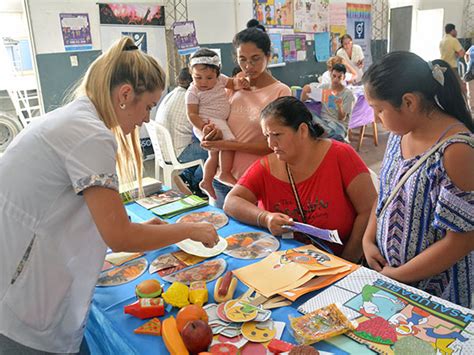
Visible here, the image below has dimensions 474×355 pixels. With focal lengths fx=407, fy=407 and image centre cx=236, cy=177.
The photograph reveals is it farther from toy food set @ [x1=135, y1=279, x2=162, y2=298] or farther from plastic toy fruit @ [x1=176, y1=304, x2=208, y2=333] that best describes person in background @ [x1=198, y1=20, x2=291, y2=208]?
plastic toy fruit @ [x1=176, y1=304, x2=208, y2=333]

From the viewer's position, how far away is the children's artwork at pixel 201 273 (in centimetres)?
125

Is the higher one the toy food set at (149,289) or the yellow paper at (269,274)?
the toy food set at (149,289)

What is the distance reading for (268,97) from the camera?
203 centimetres

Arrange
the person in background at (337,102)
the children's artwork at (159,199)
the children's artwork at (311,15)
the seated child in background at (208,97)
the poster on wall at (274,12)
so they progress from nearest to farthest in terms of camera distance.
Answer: the children's artwork at (159,199), the seated child in background at (208,97), the person in background at (337,102), the poster on wall at (274,12), the children's artwork at (311,15)

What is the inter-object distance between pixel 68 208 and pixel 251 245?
0.67 metres

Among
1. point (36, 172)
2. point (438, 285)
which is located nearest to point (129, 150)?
point (36, 172)

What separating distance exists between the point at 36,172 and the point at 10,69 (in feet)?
14.2

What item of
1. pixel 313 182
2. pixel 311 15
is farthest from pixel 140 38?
pixel 313 182

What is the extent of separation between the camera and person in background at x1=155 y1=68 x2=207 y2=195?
3.37m

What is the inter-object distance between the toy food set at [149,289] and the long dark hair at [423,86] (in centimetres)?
86

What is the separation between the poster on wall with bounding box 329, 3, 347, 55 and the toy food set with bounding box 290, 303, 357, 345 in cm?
717

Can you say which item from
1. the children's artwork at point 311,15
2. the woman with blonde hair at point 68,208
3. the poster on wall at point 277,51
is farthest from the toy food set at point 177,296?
the children's artwork at point 311,15

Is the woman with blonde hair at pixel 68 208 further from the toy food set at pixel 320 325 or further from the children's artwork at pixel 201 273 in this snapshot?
the toy food set at pixel 320 325

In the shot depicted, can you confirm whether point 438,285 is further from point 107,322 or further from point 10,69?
point 10,69
